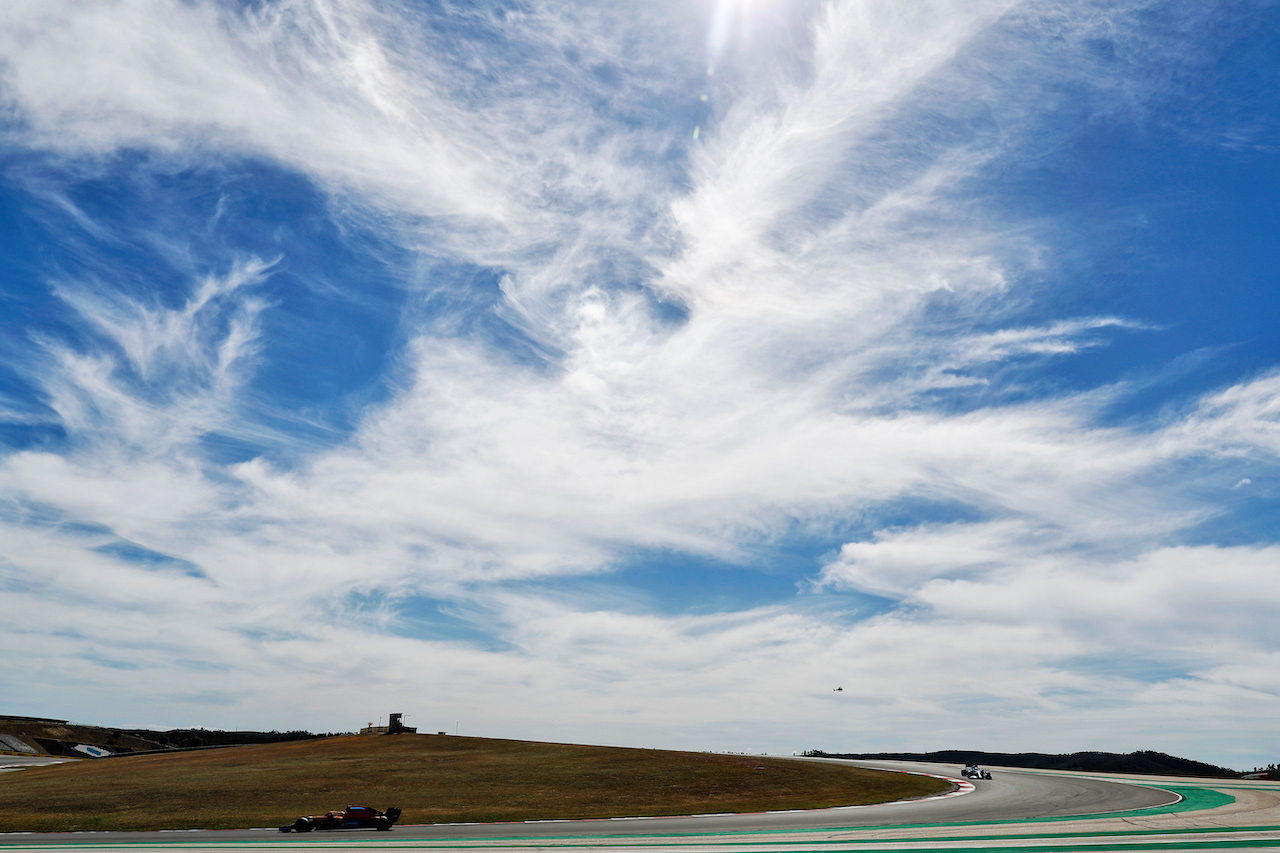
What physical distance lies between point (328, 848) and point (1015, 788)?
1850 inches

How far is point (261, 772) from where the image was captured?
217 feet

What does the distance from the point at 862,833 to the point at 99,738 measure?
7111 inches

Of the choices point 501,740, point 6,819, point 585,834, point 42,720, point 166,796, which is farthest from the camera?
point 42,720

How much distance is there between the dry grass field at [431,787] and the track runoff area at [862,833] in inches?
179

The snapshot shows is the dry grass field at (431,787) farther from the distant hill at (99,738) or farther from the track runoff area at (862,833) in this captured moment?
the distant hill at (99,738)

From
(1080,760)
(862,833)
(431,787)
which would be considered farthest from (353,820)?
(1080,760)

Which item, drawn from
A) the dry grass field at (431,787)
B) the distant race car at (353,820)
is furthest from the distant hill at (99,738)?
the distant race car at (353,820)

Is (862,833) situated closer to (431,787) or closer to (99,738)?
(431,787)

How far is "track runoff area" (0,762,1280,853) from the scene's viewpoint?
2925 cm

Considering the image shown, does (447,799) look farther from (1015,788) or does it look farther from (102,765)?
(102,765)

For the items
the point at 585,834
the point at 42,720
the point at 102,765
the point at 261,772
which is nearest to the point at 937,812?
the point at 585,834

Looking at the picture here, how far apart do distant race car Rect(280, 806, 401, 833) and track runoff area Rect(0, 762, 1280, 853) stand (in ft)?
1.68

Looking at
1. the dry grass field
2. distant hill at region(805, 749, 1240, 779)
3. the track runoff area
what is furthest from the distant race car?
distant hill at region(805, 749, 1240, 779)

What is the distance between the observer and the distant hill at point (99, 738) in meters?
138
